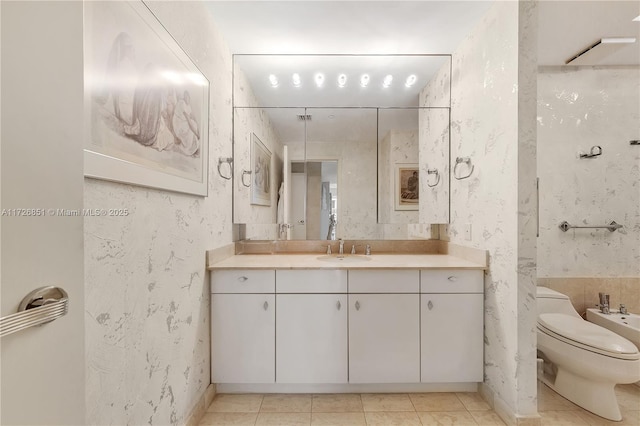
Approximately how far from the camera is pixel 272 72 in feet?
7.36

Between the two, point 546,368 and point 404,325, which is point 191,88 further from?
point 546,368

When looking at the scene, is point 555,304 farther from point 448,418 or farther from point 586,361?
point 448,418

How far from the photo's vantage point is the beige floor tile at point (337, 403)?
171 centimetres

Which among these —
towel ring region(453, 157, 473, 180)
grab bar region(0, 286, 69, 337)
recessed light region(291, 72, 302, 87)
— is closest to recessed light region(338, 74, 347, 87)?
recessed light region(291, 72, 302, 87)

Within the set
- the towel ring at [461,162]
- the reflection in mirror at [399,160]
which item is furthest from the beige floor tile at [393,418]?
the towel ring at [461,162]

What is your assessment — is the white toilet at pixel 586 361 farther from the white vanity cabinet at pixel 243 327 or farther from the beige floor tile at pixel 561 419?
the white vanity cabinet at pixel 243 327

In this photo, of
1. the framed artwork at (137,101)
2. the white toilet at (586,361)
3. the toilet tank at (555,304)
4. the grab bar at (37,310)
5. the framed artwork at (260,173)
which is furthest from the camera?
the framed artwork at (260,173)

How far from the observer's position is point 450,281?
1.81 metres

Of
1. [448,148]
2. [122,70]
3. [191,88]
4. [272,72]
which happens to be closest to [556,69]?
[448,148]

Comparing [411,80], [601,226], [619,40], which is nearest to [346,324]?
[411,80]

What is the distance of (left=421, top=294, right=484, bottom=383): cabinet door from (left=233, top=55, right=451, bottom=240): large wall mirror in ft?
2.28

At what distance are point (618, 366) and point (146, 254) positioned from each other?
2446 mm

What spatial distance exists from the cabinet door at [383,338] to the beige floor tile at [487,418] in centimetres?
36

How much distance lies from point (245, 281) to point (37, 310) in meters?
1.34
